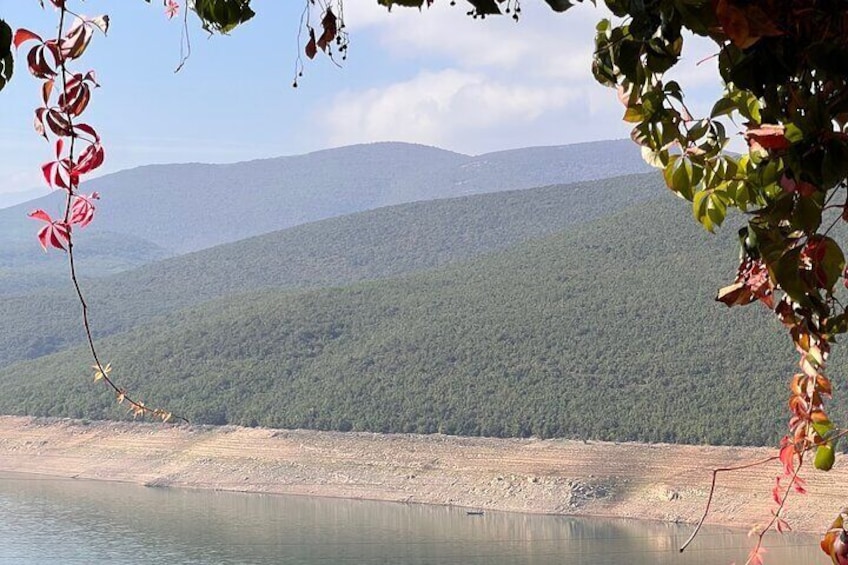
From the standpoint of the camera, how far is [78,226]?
3.65 ft

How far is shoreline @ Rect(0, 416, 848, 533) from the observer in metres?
26.7

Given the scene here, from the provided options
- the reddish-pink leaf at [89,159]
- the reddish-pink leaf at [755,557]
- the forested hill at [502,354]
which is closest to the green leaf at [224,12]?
the reddish-pink leaf at [89,159]

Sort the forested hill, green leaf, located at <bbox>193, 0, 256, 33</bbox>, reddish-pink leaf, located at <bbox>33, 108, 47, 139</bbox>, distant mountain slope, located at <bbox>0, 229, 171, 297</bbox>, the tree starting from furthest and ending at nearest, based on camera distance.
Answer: distant mountain slope, located at <bbox>0, 229, 171, 297</bbox>, the forested hill, green leaf, located at <bbox>193, 0, 256, 33</bbox>, reddish-pink leaf, located at <bbox>33, 108, 47, 139</bbox>, the tree

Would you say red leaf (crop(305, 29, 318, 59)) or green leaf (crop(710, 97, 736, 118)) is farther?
red leaf (crop(305, 29, 318, 59))

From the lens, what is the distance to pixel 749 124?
3.40 feet

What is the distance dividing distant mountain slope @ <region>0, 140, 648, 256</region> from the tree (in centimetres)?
15726

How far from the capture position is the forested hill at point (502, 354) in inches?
1319

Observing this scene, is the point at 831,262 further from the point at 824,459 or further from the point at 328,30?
the point at 328,30

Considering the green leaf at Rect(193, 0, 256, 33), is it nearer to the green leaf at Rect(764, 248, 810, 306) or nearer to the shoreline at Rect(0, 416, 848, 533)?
the green leaf at Rect(764, 248, 810, 306)

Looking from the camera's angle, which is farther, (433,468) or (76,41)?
(433,468)

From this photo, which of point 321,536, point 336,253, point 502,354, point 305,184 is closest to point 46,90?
point 321,536

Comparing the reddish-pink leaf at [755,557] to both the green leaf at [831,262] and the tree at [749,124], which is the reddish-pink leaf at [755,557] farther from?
the green leaf at [831,262]

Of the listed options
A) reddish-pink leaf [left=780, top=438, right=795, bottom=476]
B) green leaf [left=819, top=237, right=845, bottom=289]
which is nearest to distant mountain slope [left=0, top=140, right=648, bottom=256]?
reddish-pink leaf [left=780, top=438, right=795, bottom=476]

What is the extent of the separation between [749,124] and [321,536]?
25.6 metres
